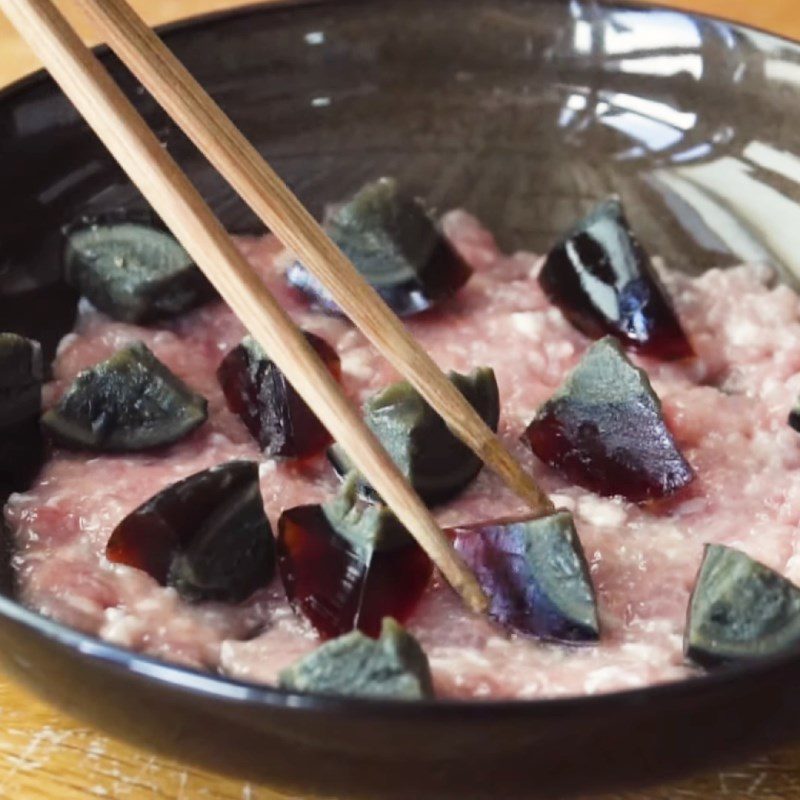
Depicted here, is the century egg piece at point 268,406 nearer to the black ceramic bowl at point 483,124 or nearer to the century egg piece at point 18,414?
the century egg piece at point 18,414

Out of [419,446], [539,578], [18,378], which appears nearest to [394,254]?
[419,446]

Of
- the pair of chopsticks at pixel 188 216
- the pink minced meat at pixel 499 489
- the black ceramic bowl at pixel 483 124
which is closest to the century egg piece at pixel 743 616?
the pink minced meat at pixel 499 489

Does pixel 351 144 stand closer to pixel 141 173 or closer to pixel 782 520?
pixel 141 173

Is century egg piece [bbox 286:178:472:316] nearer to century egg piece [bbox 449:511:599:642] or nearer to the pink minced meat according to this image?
the pink minced meat

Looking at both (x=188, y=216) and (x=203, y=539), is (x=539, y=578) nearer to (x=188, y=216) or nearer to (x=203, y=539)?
(x=203, y=539)

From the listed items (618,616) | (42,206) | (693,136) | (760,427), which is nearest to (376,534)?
(618,616)

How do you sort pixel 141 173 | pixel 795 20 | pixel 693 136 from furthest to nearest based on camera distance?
pixel 795 20
pixel 693 136
pixel 141 173
